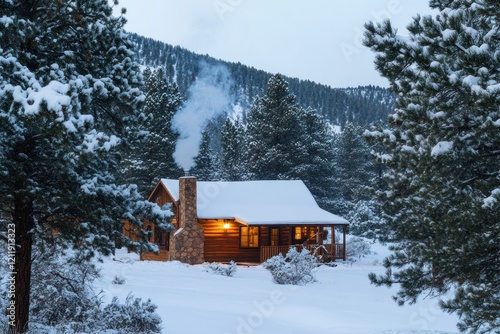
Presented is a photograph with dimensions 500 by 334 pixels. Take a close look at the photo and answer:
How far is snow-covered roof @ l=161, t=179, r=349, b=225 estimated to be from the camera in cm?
2970

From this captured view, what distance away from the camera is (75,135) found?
23.7 ft

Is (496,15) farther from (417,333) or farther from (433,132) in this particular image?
(417,333)

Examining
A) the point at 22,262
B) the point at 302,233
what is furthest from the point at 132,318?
the point at 302,233

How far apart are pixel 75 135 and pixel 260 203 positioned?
83.0 ft

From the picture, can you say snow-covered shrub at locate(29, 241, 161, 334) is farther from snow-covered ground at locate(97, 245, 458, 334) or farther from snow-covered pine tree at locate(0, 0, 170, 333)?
snow-covered pine tree at locate(0, 0, 170, 333)

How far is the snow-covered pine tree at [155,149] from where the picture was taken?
139 feet

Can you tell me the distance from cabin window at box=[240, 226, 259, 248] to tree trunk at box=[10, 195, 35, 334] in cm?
2251

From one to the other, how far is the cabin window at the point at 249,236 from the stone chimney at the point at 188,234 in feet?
8.28

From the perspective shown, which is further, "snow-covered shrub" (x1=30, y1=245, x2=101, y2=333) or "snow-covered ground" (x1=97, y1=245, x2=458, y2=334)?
"snow-covered ground" (x1=97, y1=245, x2=458, y2=334)

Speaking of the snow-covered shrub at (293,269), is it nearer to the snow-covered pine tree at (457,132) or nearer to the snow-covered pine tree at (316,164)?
the snow-covered pine tree at (457,132)

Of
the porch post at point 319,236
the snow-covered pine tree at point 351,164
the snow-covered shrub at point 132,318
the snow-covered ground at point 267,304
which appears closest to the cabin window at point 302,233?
the porch post at point 319,236

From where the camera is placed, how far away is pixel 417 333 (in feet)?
40.1

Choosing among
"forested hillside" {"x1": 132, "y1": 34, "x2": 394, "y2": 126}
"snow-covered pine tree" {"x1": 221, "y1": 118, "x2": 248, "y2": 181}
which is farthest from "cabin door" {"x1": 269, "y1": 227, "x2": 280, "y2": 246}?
"forested hillside" {"x1": 132, "y1": 34, "x2": 394, "y2": 126}

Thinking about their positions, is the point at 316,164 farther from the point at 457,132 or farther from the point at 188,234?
the point at 457,132
